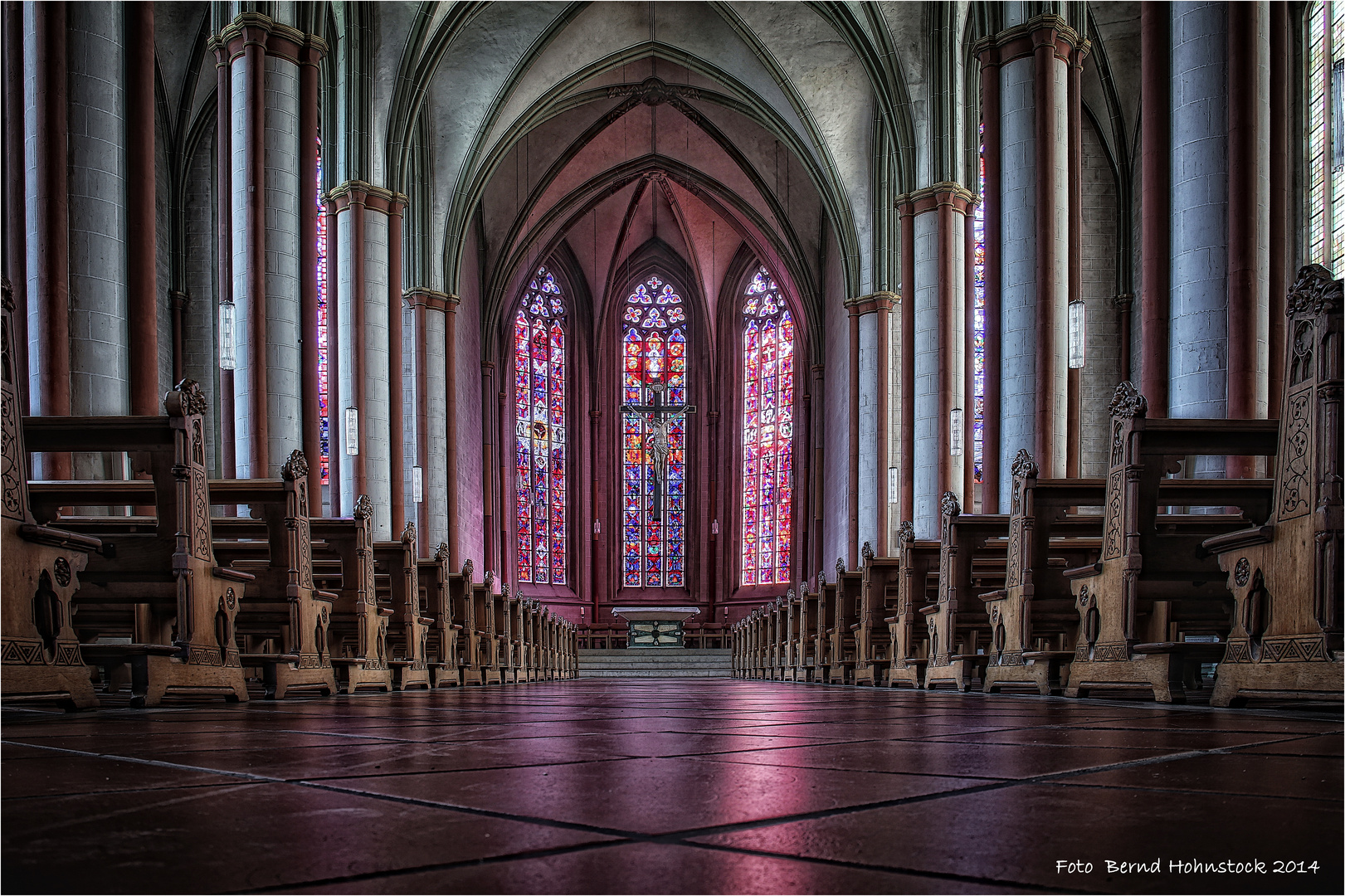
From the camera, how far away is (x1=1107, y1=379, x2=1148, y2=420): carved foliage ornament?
16.6 ft

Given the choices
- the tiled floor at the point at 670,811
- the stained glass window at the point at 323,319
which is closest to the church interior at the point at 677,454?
the tiled floor at the point at 670,811

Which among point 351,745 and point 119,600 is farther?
point 119,600

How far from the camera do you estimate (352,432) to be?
49.8ft

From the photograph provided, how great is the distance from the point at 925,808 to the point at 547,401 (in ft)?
92.1

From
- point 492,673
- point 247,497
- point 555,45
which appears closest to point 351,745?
point 247,497

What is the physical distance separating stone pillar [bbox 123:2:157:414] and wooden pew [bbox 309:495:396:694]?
182 centimetres

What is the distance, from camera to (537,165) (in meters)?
24.5

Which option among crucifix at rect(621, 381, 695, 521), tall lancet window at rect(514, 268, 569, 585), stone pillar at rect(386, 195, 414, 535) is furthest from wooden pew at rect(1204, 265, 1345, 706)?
tall lancet window at rect(514, 268, 569, 585)

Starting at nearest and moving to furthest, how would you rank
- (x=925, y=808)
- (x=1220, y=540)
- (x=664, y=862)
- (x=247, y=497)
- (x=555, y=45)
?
1. (x=664, y=862)
2. (x=925, y=808)
3. (x=1220, y=540)
4. (x=247, y=497)
5. (x=555, y=45)

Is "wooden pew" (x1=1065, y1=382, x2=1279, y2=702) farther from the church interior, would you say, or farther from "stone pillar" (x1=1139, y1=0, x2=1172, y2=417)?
"stone pillar" (x1=1139, y1=0, x2=1172, y2=417)

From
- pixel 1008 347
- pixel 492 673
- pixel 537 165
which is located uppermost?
pixel 537 165

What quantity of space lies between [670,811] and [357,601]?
269 inches

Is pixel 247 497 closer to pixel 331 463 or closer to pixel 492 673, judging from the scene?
pixel 492 673

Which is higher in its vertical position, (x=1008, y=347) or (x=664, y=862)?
(x=1008, y=347)
